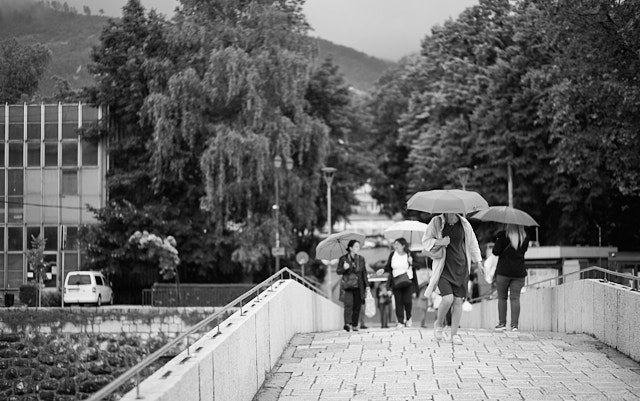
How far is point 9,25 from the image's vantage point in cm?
2702

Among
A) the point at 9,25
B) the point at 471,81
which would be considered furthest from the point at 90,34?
the point at 9,25

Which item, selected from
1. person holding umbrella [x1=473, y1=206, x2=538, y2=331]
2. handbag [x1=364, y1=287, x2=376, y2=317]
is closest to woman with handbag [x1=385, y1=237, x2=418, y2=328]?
handbag [x1=364, y1=287, x2=376, y2=317]

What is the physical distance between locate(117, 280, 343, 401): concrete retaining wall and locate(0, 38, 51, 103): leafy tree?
537 inches

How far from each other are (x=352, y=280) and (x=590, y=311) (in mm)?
5373

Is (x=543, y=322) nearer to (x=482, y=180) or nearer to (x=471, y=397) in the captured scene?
(x=471, y=397)

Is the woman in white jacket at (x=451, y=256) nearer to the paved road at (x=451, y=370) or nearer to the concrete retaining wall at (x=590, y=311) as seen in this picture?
the paved road at (x=451, y=370)

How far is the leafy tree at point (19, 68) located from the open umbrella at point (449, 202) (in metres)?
14.9

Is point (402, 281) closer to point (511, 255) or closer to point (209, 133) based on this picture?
point (511, 255)

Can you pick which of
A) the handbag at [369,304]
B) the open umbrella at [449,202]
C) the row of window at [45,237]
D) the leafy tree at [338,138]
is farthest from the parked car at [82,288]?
the open umbrella at [449,202]

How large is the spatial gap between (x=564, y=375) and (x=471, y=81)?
3968 centimetres

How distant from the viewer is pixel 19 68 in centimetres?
2844

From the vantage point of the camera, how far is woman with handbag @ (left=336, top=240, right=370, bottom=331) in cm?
1955

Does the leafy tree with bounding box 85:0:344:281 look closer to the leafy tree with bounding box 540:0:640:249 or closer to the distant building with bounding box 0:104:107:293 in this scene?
the distant building with bounding box 0:104:107:293

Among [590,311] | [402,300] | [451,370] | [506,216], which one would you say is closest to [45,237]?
[402,300]
